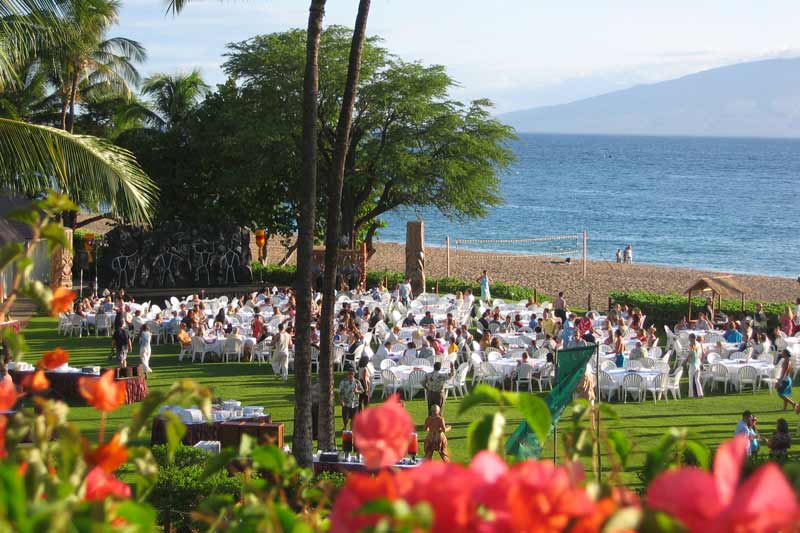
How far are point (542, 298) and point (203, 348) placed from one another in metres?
14.4

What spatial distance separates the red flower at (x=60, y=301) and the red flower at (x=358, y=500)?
1.30m

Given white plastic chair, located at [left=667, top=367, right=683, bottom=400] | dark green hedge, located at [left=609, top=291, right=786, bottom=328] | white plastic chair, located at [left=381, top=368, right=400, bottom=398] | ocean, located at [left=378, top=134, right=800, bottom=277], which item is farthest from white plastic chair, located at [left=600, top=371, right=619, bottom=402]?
ocean, located at [left=378, top=134, right=800, bottom=277]

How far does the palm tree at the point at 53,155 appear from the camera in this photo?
904 cm

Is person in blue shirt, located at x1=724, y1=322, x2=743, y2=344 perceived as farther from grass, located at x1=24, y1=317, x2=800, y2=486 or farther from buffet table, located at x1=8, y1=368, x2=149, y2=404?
buffet table, located at x1=8, y1=368, x2=149, y2=404

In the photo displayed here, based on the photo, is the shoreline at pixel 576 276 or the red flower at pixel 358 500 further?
the shoreline at pixel 576 276

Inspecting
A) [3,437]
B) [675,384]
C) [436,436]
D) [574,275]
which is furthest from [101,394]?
[574,275]

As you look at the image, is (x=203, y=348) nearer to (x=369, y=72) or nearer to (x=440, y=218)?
(x=369, y=72)

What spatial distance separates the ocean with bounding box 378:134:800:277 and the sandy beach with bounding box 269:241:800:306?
13.7ft

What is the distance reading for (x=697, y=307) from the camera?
29797 mm

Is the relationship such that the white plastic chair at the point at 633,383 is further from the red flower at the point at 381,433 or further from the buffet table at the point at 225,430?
the red flower at the point at 381,433

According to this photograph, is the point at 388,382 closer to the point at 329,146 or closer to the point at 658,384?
the point at 658,384

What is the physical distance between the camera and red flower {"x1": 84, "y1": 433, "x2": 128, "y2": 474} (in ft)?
8.61

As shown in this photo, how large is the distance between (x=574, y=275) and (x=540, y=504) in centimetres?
4672

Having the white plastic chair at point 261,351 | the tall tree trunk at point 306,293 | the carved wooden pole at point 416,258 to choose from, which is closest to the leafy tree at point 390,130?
the carved wooden pole at point 416,258
